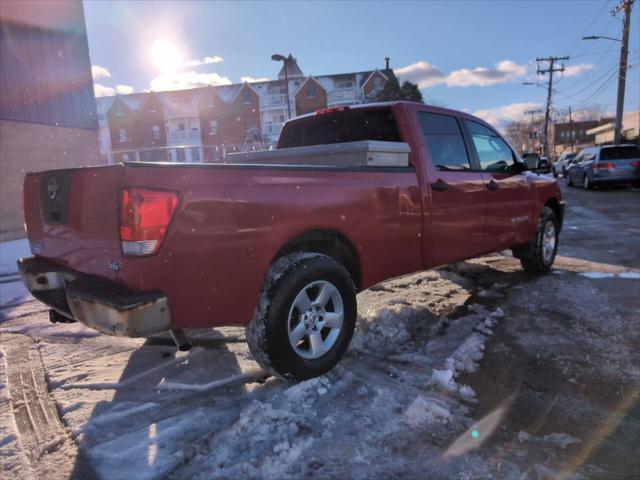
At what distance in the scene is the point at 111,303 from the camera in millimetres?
2324

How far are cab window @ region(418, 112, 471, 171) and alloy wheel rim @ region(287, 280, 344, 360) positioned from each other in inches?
66.3

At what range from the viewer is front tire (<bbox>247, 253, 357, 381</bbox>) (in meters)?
2.82

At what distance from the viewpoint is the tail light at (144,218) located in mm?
2336

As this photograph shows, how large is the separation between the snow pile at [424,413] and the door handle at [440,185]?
1.93 m

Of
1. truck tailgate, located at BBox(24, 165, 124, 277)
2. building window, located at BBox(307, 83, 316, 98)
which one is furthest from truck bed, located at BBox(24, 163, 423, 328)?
building window, located at BBox(307, 83, 316, 98)

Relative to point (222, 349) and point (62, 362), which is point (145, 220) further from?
point (62, 362)

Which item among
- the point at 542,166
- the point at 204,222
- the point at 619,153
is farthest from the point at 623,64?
the point at 204,222

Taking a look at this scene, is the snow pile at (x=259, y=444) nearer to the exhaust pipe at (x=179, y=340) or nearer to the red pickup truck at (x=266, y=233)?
the red pickup truck at (x=266, y=233)

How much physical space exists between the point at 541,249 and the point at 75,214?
5.26 metres

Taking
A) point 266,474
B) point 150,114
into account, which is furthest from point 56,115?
point 150,114

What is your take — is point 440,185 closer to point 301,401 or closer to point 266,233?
point 266,233

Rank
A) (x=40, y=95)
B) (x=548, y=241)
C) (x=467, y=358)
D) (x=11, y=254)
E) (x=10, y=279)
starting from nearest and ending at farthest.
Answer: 1. (x=467, y=358)
2. (x=548, y=241)
3. (x=10, y=279)
4. (x=11, y=254)
5. (x=40, y=95)

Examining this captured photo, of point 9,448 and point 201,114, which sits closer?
point 9,448

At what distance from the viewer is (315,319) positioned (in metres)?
3.10
